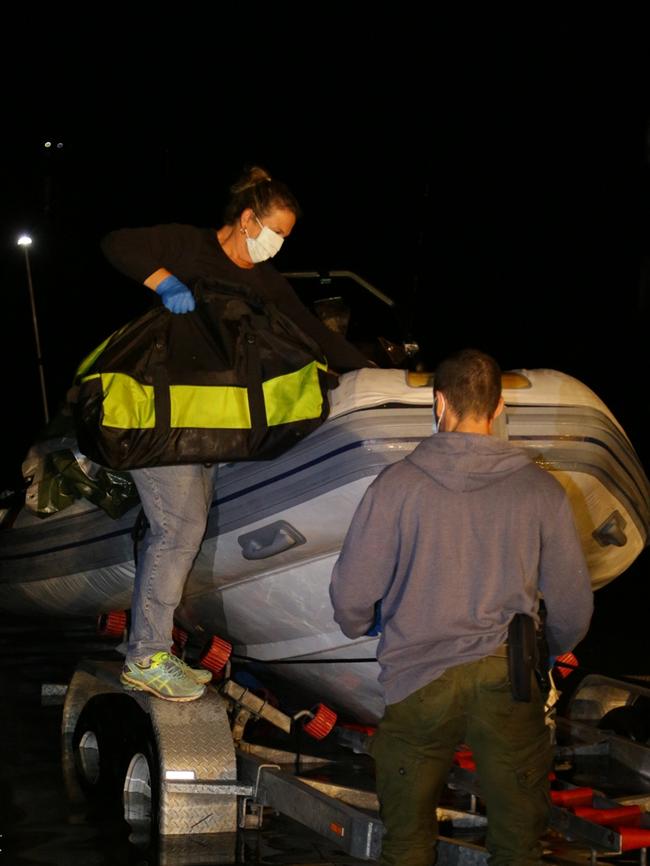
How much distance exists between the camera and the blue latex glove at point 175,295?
4.46m

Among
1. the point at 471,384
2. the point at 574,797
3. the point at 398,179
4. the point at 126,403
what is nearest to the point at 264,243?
the point at 126,403

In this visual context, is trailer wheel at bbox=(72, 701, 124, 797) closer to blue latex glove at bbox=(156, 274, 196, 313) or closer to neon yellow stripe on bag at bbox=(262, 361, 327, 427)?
neon yellow stripe on bag at bbox=(262, 361, 327, 427)

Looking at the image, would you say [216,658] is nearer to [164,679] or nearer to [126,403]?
[164,679]

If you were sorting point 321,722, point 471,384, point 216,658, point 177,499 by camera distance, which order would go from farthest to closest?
1. point 216,658
2. point 321,722
3. point 177,499
4. point 471,384

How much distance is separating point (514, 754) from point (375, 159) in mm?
12804

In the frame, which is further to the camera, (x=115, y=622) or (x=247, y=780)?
(x=115, y=622)

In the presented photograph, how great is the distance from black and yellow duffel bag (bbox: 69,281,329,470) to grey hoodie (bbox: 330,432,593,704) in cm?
129

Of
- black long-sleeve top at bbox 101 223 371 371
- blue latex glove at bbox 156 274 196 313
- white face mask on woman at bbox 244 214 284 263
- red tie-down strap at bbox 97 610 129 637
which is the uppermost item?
white face mask on woman at bbox 244 214 284 263

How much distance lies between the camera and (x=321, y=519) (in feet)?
15.0

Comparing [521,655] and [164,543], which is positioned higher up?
[164,543]

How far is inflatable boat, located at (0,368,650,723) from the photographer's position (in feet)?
14.7

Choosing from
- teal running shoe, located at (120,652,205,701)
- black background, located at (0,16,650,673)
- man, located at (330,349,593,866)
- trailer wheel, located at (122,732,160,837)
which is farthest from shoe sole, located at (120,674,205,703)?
black background, located at (0,16,650,673)

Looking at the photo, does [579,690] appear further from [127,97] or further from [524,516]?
[127,97]

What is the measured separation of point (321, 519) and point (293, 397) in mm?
443
